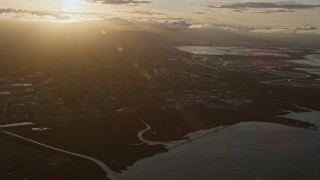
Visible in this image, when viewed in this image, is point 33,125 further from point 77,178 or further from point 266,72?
point 266,72

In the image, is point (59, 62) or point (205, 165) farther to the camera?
point (59, 62)

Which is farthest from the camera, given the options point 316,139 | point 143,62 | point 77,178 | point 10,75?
point 143,62

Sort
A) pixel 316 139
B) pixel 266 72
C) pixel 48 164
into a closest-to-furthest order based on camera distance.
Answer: pixel 48 164
pixel 316 139
pixel 266 72

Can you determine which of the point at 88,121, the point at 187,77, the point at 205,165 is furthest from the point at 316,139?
the point at 187,77

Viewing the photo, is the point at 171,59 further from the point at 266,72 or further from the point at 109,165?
the point at 109,165

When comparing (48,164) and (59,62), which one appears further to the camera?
(59,62)

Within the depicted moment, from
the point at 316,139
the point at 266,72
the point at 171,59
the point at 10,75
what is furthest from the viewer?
the point at 171,59

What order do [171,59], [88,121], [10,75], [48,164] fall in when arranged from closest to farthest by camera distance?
1. [48,164]
2. [88,121]
3. [10,75]
4. [171,59]

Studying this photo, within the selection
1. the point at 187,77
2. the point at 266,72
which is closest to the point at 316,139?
the point at 187,77

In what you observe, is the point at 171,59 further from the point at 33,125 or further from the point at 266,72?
the point at 33,125
